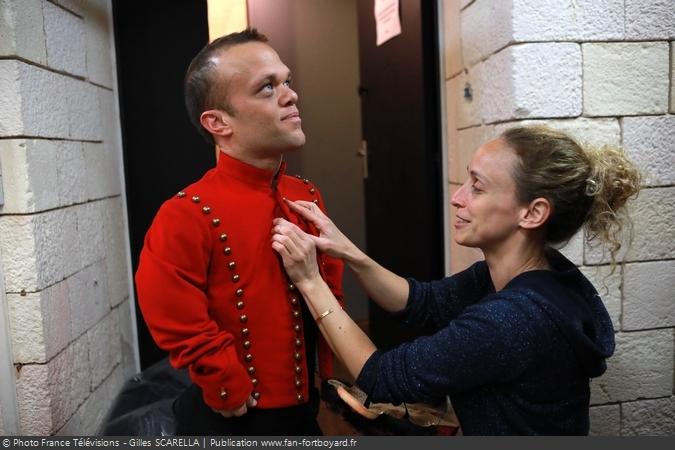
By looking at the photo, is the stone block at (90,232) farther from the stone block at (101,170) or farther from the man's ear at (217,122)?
the man's ear at (217,122)

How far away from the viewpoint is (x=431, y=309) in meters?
1.42

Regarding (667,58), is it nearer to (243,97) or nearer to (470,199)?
(470,199)

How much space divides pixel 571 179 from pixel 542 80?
1.76 feet

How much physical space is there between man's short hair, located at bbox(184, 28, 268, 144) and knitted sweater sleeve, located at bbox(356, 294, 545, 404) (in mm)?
615

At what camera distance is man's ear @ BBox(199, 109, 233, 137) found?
1.11 m

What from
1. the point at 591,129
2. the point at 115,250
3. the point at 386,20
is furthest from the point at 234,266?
the point at 386,20

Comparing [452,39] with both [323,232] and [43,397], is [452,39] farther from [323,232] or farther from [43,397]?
[43,397]

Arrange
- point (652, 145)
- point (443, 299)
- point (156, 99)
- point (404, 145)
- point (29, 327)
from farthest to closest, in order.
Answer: point (404, 145), point (156, 99), point (652, 145), point (29, 327), point (443, 299)

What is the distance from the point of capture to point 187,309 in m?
1.00

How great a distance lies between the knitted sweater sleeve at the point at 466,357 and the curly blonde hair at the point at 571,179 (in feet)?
0.77

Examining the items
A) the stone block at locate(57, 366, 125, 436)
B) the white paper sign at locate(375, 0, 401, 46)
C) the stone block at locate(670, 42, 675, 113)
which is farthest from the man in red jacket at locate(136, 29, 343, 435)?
the white paper sign at locate(375, 0, 401, 46)

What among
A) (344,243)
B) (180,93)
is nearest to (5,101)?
(180,93)

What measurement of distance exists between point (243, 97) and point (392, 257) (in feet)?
5.27

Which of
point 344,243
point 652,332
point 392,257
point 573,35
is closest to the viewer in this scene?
point 344,243
